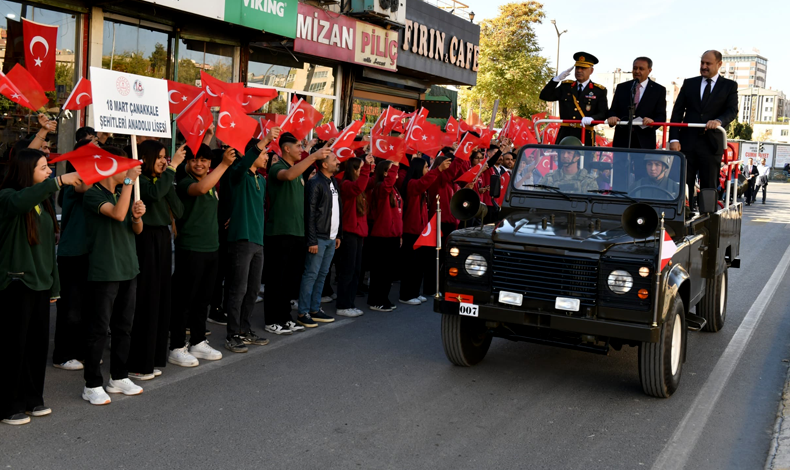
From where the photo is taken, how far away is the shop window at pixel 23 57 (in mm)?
11742

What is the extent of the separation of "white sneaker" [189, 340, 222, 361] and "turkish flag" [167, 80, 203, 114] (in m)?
2.26

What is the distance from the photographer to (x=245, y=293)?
7.48m

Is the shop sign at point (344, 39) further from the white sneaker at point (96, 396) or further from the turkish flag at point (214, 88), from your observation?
the white sneaker at point (96, 396)

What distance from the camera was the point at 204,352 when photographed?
23.1 feet

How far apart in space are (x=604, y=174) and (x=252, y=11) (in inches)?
393

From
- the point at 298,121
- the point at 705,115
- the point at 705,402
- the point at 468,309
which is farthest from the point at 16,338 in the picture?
the point at 705,115

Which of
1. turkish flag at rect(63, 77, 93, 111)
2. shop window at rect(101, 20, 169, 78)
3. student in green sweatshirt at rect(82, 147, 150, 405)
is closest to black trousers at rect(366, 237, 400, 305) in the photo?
turkish flag at rect(63, 77, 93, 111)

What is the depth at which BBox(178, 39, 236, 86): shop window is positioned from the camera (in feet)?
50.0

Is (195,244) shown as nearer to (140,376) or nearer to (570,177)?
(140,376)

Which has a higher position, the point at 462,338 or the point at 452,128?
the point at 452,128

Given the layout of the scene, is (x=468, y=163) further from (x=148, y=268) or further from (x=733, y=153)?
(x=148, y=268)

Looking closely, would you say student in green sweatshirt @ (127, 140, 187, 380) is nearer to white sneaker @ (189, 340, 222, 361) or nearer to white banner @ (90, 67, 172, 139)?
white banner @ (90, 67, 172, 139)

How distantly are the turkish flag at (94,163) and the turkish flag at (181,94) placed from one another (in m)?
2.06

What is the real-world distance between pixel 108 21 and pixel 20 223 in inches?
372
